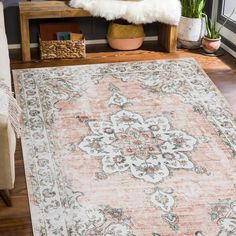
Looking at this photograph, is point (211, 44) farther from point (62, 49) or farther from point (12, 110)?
point (12, 110)

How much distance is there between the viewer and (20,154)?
9.56ft

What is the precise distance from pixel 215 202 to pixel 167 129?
2.52 ft

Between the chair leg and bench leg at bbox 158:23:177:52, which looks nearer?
the chair leg

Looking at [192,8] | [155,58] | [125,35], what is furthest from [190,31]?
[125,35]

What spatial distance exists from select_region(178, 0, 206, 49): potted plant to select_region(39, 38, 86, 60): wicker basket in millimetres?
930

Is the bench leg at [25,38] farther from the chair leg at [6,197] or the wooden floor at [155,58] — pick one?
the chair leg at [6,197]

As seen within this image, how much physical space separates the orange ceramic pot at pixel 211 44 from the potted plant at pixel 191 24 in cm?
9

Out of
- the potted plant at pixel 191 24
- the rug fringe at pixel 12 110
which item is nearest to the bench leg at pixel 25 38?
the potted plant at pixel 191 24

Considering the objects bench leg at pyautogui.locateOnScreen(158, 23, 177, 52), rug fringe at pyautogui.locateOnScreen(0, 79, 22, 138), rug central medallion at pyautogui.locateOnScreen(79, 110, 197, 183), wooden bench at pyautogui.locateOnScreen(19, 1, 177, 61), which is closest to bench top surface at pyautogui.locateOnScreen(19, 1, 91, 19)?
wooden bench at pyautogui.locateOnScreen(19, 1, 177, 61)

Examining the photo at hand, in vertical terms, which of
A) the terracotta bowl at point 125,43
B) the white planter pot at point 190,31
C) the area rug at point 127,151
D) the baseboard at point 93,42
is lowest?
the area rug at point 127,151

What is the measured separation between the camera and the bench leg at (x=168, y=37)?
4352mm

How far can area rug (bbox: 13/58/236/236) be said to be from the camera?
239cm

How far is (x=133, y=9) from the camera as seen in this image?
13.6 ft

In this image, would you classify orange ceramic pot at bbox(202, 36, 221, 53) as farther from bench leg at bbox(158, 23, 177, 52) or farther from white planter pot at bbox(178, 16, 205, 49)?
bench leg at bbox(158, 23, 177, 52)
